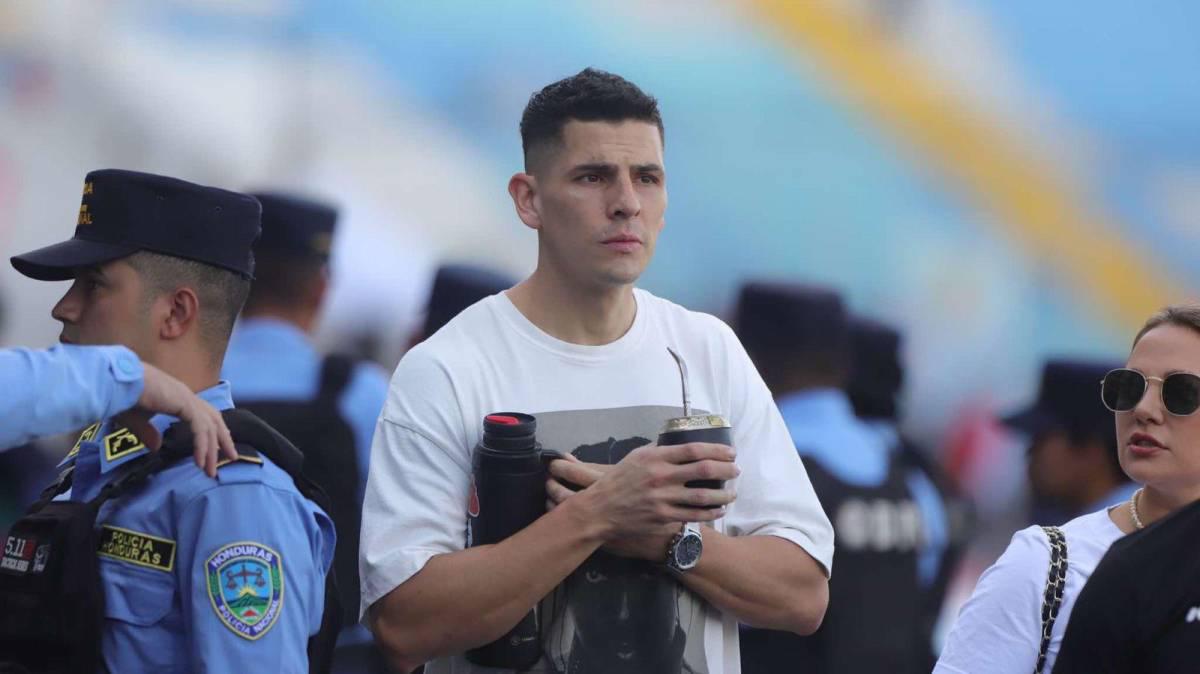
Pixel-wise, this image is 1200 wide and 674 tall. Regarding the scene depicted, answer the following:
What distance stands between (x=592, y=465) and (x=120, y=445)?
0.58 metres

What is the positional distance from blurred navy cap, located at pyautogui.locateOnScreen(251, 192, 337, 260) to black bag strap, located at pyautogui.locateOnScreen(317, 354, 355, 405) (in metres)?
0.23

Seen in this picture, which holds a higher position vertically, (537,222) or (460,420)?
(537,222)

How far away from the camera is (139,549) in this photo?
1750 mm

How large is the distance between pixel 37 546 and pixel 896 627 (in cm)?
220

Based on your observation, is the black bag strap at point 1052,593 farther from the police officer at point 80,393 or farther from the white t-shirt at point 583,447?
the police officer at point 80,393

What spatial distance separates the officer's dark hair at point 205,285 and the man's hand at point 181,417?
21 centimetres

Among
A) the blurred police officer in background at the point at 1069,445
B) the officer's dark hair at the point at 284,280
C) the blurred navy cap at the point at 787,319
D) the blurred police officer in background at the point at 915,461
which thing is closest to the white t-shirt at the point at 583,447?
the officer's dark hair at the point at 284,280

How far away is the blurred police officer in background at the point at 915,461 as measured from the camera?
394cm

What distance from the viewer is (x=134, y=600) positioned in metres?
1.74

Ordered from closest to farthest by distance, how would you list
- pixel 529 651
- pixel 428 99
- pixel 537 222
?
pixel 529 651, pixel 537 222, pixel 428 99

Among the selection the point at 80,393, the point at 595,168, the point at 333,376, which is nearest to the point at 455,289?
the point at 333,376

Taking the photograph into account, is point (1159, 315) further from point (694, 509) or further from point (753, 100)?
point (753, 100)

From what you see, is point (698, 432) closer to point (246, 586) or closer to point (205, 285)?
point (246, 586)

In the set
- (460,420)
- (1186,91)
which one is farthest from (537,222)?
(1186,91)
